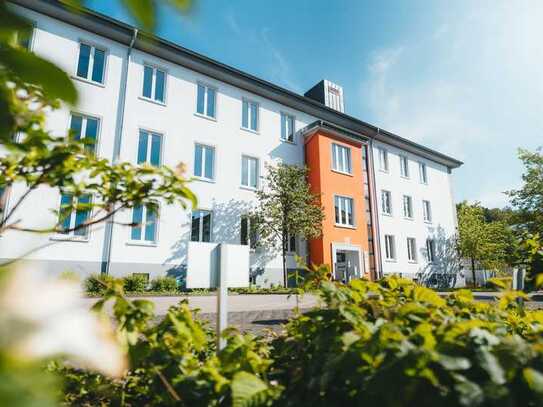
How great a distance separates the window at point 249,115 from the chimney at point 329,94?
6463 millimetres

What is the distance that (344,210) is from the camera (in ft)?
64.5

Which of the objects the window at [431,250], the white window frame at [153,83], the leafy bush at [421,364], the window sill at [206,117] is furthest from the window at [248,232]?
the leafy bush at [421,364]

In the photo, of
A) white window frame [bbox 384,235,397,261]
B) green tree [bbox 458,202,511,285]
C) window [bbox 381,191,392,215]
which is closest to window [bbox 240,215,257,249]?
white window frame [bbox 384,235,397,261]

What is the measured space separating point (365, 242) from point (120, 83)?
1440 cm

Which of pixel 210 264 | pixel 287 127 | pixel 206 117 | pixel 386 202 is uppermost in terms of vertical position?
pixel 287 127

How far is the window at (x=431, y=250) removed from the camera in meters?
24.4

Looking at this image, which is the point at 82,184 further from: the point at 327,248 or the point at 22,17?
the point at 327,248

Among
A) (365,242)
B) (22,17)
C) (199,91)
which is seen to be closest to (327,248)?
(365,242)

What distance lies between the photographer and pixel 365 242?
65.3 ft

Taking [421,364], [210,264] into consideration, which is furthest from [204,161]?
[421,364]

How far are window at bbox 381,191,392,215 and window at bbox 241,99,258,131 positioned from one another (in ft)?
32.8

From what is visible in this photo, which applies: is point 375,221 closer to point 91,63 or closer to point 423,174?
point 423,174

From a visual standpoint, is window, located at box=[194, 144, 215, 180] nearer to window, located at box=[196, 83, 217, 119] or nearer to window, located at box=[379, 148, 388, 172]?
window, located at box=[196, 83, 217, 119]

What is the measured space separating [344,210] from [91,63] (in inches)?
541
